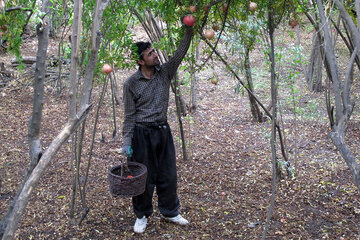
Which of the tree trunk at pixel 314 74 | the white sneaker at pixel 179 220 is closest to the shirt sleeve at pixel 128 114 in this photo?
the white sneaker at pixel 179 220

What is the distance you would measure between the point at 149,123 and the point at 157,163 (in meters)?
0.39

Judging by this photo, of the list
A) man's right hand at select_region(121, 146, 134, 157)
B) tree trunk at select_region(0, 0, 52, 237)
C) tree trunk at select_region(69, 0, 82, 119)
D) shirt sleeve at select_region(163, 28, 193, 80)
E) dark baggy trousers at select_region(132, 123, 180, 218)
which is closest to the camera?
tree trunk at select_region(69, 0, 82, 119)

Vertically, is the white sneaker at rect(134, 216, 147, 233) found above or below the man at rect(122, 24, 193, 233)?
below

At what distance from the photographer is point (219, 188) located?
4301mm

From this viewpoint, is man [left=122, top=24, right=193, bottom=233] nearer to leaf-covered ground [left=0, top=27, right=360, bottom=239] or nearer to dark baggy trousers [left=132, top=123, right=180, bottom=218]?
dark baggy trousers [left=132, top=123, right=180, bottom=218]

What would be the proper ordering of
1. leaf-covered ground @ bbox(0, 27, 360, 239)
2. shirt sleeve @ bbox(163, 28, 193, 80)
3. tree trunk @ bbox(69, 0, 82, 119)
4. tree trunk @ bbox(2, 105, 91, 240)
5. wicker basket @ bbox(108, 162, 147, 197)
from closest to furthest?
tree trunk @ bbox(2, 105, 91, 240), tree trunk @ bbox(69, 0, 82, 119), wicker basket @ bbox(108, 162, 147, 197), shirt sleeve @ bbox(163, 28, 193, 80), leaf-covered ground @ bbox(0, 27, 360, 239)

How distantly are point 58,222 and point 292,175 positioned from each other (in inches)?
104

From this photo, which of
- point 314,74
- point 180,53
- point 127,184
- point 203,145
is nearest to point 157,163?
point 127,184

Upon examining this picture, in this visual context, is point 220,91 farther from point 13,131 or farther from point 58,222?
point 58,222

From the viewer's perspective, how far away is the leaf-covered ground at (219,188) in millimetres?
3418

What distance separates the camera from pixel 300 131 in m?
6.15

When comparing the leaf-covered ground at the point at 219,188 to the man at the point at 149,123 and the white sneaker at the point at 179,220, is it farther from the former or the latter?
the man at the point at 149,123

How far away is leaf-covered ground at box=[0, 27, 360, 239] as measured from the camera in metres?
3.42

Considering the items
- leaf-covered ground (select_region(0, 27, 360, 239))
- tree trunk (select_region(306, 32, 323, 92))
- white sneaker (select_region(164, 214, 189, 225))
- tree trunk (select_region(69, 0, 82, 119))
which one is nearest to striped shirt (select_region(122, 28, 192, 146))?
white sneaker (select_region(164, 214, 189, 225))
